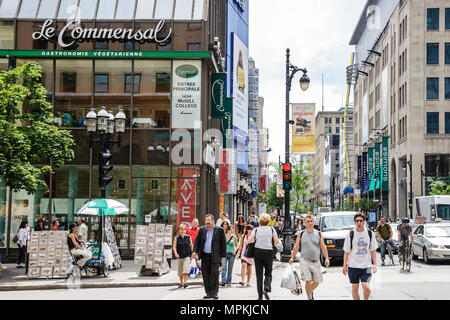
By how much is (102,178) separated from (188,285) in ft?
15.7

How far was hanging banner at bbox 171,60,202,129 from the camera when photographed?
28.8m

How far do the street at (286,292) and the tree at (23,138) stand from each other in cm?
431

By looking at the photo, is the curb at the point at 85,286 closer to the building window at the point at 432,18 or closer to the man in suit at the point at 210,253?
the man in suit at the point at 210,253

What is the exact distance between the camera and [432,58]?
71.3 meters

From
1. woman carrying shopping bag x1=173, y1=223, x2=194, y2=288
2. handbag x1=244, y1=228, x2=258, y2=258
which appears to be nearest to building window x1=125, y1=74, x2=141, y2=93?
woman carrying shopping bag x1=173, y1=223, x2=194, y2=288

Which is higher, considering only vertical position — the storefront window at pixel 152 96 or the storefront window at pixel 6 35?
the storefront window at pixel 6 35

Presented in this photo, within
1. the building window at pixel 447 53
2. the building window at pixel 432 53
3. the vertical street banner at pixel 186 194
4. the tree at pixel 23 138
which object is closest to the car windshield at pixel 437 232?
the vertical street banner at pixel 186 194

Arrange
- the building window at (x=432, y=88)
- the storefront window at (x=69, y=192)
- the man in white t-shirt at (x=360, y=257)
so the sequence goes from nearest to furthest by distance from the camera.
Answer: the man in white t-shirt at (x=360, y=257), the storefront window at (x=69, y=192), the building window at (x=432, y=88)

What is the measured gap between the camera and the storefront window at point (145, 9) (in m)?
29.5

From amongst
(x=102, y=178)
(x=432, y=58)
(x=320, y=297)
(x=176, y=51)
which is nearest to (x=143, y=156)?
(x=176, y=51)

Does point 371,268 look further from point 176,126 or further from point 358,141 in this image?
point 358,141

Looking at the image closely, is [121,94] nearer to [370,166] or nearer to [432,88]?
[432,88]

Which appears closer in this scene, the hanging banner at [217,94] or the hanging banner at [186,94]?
the hanging banner at [186,94]

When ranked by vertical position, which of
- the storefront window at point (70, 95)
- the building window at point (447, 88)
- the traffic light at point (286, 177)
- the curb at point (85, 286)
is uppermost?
the building window at point (447, 88)
